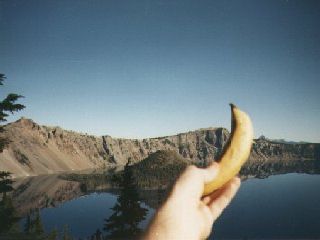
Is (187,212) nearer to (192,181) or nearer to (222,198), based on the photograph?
(192,181)

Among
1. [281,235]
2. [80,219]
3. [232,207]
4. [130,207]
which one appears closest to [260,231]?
[281,235]

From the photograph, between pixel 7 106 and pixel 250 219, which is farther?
pixel 250 219

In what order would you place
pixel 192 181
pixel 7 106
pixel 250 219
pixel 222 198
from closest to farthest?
1. pixel 192 181
2. pixel 222 198
3. pixel 7 106
4. pixel 250 219

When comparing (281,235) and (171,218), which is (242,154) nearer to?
(171,218)

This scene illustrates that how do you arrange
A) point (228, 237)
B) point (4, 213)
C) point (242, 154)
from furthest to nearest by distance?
1. point (228, 237)
2. point (4, 213)
3. point (242, 154)

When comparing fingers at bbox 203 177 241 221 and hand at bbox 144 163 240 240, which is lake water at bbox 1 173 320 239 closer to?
fingers at bbox 203 177 241 221


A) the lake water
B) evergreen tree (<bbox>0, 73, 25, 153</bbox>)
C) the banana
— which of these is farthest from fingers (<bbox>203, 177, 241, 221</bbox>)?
the lake water

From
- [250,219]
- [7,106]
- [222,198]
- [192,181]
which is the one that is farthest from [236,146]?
[250,219]
